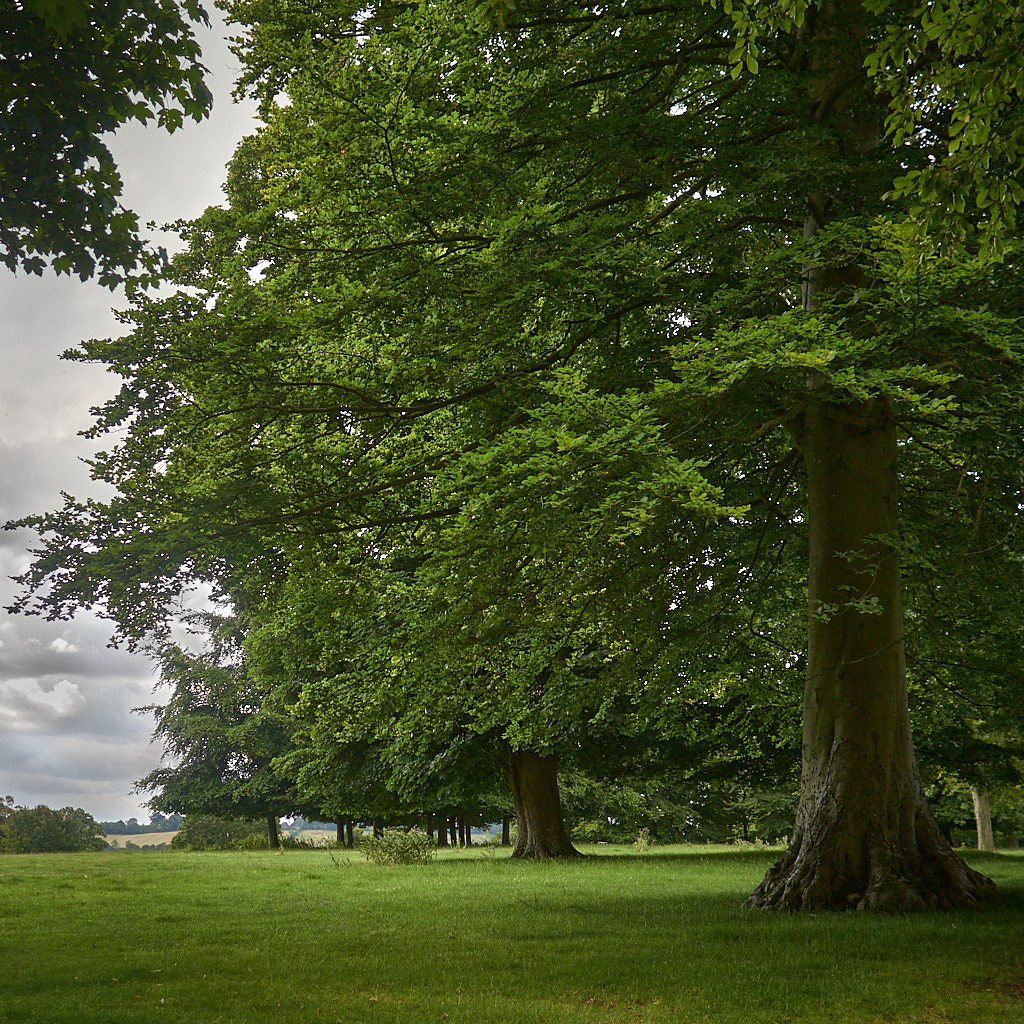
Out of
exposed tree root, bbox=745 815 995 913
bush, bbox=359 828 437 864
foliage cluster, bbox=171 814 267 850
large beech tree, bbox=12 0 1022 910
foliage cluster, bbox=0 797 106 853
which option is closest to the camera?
large beech tree, bbox=12 0 1022 910

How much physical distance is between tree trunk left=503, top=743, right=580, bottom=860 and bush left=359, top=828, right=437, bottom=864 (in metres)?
2.32

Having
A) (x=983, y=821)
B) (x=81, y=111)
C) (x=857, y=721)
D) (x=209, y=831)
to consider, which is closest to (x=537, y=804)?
(x=857, y=721)

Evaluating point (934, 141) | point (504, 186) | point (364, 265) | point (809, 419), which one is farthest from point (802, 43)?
point (364, 265)

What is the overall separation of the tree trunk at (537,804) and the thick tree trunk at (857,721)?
37.5 ft

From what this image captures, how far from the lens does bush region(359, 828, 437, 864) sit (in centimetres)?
2261

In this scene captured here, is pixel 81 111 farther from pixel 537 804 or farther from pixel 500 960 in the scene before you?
pixel 537 804

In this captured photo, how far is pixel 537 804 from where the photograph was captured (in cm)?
2242

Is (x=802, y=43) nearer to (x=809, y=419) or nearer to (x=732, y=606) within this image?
(x=809, y=419)

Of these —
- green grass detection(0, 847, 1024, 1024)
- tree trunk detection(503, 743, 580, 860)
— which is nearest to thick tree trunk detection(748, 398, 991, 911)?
green grass detection(0, 847, 1024, 1024)

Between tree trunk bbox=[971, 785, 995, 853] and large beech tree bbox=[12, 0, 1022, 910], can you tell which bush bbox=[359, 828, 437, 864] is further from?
tree trunk bbox=[971, 785, 995, 853]

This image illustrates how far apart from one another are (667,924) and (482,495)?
18.0 feet

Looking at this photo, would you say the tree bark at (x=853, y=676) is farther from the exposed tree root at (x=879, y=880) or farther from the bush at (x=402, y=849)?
the bush at (x=402, y=849)

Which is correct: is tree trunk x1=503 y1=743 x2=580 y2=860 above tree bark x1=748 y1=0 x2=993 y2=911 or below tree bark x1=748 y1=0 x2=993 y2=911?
below

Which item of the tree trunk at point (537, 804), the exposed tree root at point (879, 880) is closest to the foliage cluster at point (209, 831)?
the tree trunk at point (537, 804)
